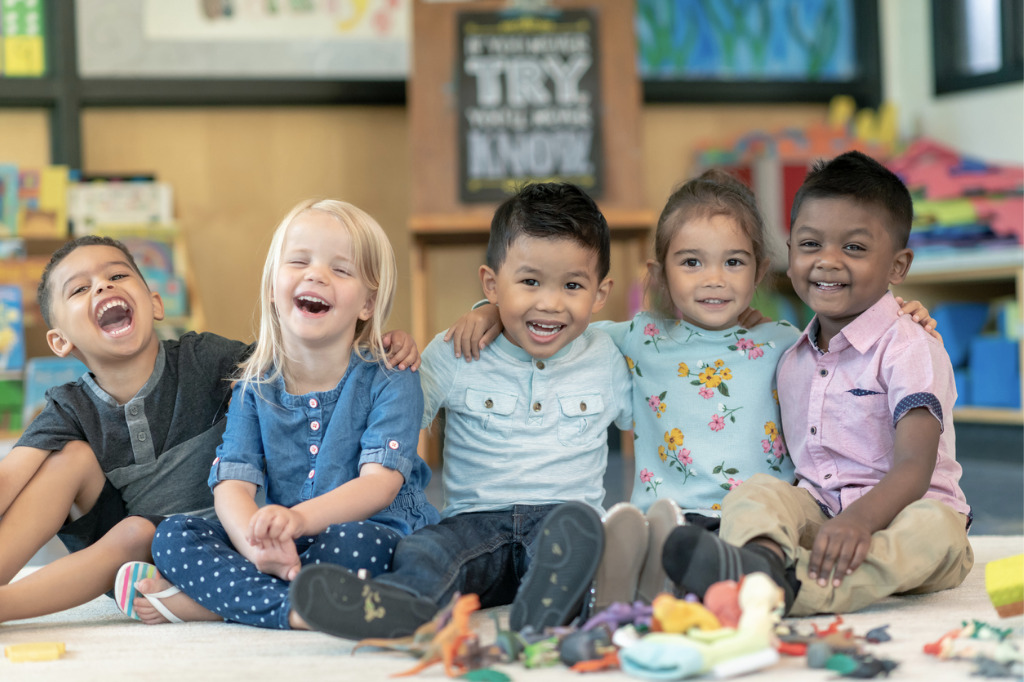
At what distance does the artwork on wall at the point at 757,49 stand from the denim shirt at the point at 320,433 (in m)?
2.50

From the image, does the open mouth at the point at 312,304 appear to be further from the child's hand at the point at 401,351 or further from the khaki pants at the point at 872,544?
the khaki pants at the point at 872,544

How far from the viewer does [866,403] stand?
4.44 ft

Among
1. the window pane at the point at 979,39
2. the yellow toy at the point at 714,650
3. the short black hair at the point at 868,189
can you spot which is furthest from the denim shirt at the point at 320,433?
the window pane at the point at 979,39

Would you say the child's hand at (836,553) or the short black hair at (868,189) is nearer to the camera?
the child's hand at (836,553)

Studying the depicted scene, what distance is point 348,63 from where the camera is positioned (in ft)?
11.2

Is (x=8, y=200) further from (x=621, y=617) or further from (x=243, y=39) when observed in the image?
(x=621, y=617)

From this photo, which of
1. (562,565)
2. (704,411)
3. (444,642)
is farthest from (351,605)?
(704,411)

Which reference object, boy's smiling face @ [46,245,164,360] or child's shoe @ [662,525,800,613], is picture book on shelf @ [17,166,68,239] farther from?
child's shoe @ [662,525,800,613]

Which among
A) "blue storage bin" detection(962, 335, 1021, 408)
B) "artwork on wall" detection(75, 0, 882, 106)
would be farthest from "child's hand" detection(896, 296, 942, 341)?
"artwork on wall" detection(75, 0, 882, 106)

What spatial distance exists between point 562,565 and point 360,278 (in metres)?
0.50

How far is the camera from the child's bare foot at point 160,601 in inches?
49.3

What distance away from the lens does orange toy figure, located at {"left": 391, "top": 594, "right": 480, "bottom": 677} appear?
3.15 ft

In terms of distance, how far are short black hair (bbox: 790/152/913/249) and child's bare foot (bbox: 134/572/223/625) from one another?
94 centimetres

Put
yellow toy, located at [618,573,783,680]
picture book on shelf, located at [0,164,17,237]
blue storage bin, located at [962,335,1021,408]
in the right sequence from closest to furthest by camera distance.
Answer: yellow toy, located at [618,573,783,680] < blue storage bin, located at [962,335,1021,408] < picture book on shelf, located at [0,164,17,237]
